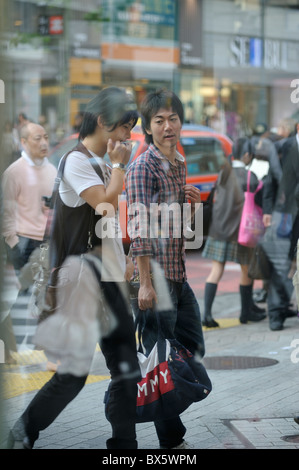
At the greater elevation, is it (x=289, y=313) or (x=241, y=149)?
(x=241, y=149)

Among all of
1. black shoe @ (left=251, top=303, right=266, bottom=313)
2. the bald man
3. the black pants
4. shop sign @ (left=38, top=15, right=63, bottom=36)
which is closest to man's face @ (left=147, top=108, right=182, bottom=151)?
the black pants

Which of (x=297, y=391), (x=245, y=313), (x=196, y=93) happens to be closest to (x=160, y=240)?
(x=297, y=391)

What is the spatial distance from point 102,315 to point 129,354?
0.74 feet

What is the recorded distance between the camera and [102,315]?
3.80 metres

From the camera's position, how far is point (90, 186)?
3.70 m

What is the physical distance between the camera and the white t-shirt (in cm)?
373

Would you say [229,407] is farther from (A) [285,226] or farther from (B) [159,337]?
(A) [285,226]

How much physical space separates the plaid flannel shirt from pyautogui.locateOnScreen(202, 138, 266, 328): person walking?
3.64 meters

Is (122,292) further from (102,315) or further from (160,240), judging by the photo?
(160,240)

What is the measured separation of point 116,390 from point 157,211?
917mm

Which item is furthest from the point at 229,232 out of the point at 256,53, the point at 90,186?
the point at 256,53

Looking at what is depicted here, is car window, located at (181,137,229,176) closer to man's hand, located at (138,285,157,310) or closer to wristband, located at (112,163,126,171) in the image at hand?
man's hand, located at (138,285,157,310)

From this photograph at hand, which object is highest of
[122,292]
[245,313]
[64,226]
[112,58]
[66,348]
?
[112,58]

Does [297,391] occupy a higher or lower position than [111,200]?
lower
